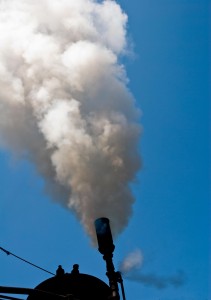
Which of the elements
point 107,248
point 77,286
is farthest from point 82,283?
point 107,248

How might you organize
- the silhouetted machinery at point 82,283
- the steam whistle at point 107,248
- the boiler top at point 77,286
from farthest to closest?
the boiler top at point 77,286 < the silhouetted machinery at point 82,283 < the steam whistle at point 107,248

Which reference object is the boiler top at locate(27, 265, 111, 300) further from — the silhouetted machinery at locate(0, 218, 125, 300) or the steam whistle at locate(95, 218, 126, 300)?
the steam whistle at locate(95, 218, 126, 300)

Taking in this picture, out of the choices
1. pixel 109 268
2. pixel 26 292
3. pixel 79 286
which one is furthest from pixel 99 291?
pixel 26 292

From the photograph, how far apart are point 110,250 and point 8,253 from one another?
209 cm

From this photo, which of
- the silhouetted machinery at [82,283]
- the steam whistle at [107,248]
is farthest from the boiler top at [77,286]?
the steam whistle at [107,248]

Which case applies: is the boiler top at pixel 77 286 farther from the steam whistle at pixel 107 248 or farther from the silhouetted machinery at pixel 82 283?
the steam whistle at pixel 107 248

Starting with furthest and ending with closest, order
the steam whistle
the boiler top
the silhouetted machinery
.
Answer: the boiler top → the silhouetted machinery → the steam whistle

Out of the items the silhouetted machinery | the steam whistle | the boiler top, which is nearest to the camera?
the steam whistle

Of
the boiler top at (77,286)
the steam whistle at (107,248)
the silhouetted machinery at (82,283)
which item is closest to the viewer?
the steam whistle at (107,248)

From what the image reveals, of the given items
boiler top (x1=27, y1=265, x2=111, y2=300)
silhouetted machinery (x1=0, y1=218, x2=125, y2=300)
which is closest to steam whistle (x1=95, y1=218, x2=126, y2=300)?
silhouetted machinery (x1=0, y1=218, x2=125, y2=300)

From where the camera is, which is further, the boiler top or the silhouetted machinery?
the boiler top

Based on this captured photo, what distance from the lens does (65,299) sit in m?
4.39

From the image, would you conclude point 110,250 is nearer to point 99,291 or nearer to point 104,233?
point 104,233

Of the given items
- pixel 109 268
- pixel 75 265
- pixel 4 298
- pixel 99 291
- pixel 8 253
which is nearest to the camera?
pixel 4 298
